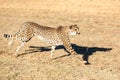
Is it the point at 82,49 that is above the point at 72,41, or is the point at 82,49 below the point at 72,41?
below

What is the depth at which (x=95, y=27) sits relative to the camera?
2681cm

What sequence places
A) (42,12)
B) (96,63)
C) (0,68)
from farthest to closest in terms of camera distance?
(42,12) → (96,63) → (0,68)

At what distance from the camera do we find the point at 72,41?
70.6ft

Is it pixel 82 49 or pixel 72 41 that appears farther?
pixel 72 41

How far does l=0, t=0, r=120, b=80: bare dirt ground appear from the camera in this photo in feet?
48.4

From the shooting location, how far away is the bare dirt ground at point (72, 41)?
48.4 feet

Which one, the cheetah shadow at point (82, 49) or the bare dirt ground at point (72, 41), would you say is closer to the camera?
the bare dirt ground at point (72, 41)

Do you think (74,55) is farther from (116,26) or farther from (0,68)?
(116,26)

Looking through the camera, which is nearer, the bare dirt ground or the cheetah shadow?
the bare dirt ground

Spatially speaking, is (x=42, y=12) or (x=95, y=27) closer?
(x=95, y=27)

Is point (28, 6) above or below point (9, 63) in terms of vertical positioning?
above

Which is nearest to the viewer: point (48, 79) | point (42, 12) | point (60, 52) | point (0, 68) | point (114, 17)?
point (48, 79)

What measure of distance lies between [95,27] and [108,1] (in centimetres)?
943

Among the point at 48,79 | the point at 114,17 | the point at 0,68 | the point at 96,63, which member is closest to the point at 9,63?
the point at 0,68
